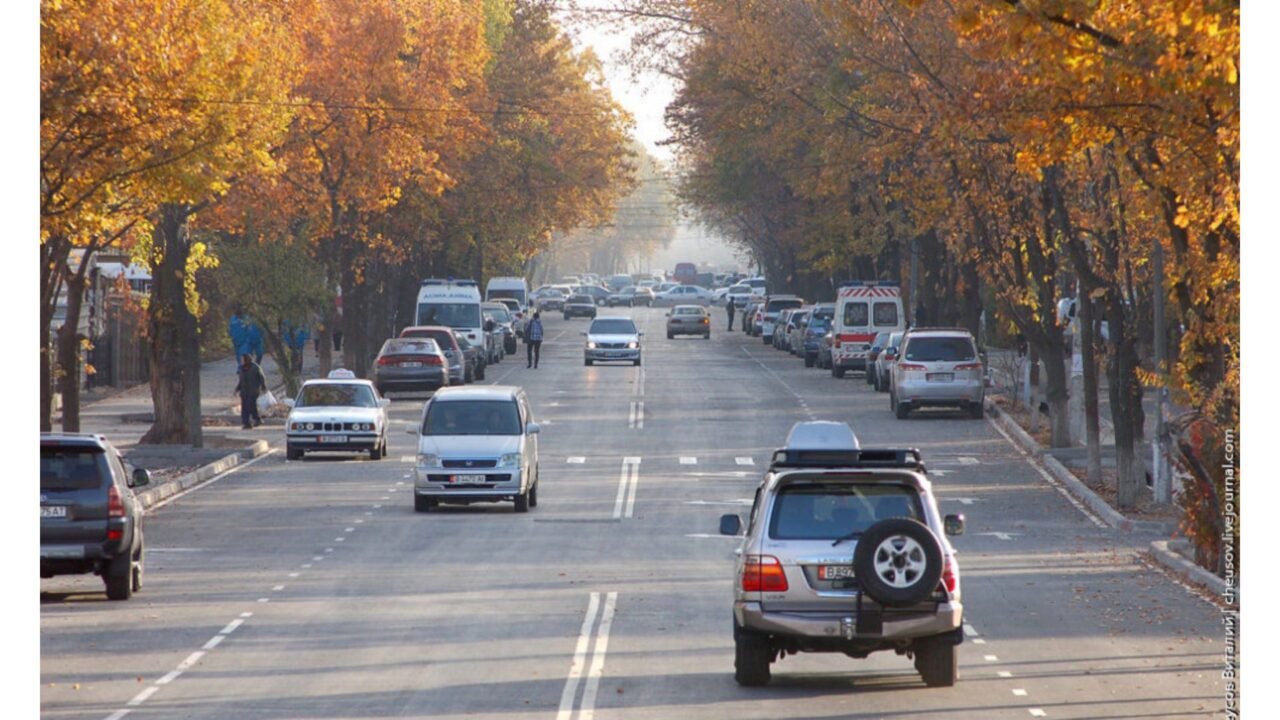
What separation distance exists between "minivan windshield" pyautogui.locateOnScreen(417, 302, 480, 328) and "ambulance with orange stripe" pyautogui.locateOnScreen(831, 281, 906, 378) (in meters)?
11.1

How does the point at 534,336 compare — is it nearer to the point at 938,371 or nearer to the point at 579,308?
the point at 938,371

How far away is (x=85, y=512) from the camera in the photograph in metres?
19.6

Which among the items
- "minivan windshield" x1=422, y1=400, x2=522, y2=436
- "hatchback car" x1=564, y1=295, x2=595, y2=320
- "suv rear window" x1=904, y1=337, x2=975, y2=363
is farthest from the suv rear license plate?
"hatchback car" x1=564, y1=295, x2=595, y2=320

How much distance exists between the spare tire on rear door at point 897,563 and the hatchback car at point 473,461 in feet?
49.5

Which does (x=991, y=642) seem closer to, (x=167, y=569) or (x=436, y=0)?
(x=167, y=569)

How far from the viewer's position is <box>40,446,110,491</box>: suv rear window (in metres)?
19.8

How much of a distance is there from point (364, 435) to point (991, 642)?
Answer: 20.7 metres

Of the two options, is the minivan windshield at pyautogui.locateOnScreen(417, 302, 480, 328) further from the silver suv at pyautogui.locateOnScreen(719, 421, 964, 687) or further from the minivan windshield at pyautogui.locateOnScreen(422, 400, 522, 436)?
the silver suv at pyautogui.locateOnScreen(719, 421, 964, 687)

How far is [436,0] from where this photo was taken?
56281 millimetres

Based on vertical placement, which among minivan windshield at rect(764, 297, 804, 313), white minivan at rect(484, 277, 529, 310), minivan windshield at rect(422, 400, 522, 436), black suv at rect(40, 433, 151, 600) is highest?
white minivan at rect(484, 277, 529, 310)

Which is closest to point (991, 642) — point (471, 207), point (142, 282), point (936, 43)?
point (936, 43)

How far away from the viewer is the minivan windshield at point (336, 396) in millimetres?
37188

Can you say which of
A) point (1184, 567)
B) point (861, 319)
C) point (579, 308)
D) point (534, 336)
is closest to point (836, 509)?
point (1184, 567)

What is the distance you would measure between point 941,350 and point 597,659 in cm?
2892
